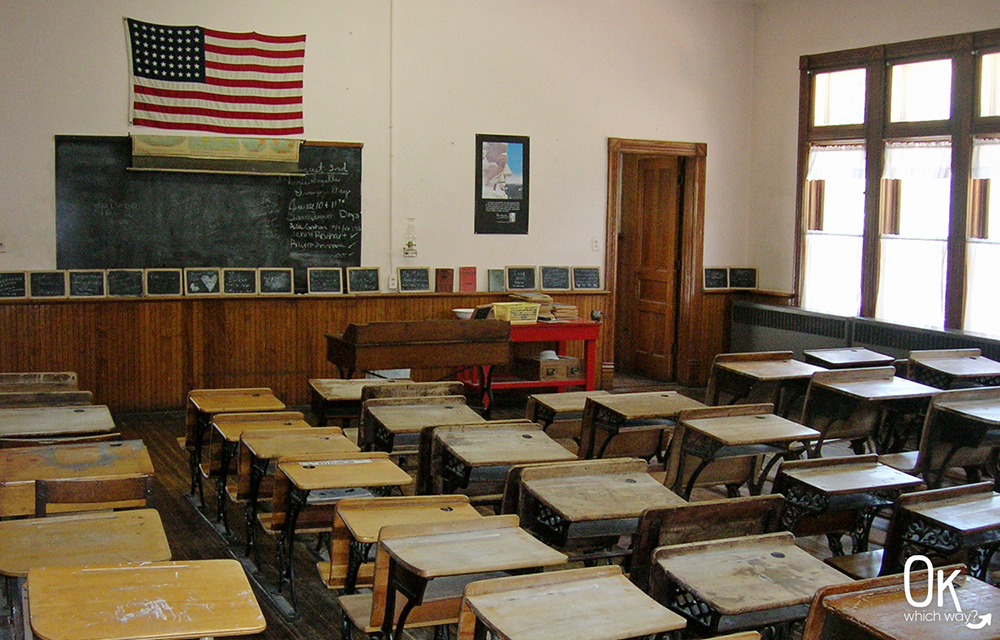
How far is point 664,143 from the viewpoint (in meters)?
10.4

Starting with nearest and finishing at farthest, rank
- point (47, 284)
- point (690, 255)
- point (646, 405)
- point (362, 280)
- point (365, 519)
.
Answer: point (365, 519)
point (646, 405)
point (47, 284)
point (362, 280)
point (690, 255)

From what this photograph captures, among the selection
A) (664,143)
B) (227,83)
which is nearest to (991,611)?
(227,83)

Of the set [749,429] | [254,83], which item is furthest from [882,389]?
[254,83]

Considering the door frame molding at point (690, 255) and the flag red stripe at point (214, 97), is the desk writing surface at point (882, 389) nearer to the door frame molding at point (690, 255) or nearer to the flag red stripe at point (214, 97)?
the door frame molding at point (690, 255)

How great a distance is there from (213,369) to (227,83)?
2352 mm

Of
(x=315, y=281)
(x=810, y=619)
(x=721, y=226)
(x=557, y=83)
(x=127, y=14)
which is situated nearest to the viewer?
(x=810, y=619)

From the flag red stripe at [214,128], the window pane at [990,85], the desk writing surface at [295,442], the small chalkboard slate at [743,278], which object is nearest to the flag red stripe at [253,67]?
the flag red stripe at [214,128]

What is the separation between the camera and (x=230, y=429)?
5125 millimetres

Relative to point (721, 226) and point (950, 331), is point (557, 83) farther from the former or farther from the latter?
point (950, 331)

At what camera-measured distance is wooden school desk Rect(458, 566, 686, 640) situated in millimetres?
2645

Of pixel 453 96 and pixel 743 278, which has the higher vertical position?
pixel 453 96

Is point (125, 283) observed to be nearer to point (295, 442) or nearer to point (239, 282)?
point (239, 282)

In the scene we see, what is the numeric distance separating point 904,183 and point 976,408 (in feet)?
13.8

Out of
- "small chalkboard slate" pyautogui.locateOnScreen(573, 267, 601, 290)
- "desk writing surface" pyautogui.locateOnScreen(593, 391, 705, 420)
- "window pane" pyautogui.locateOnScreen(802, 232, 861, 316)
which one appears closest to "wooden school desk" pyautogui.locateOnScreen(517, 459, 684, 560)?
"desk writing surface" pyautogui.locateOnScreen(593, 391, 705, 420)
